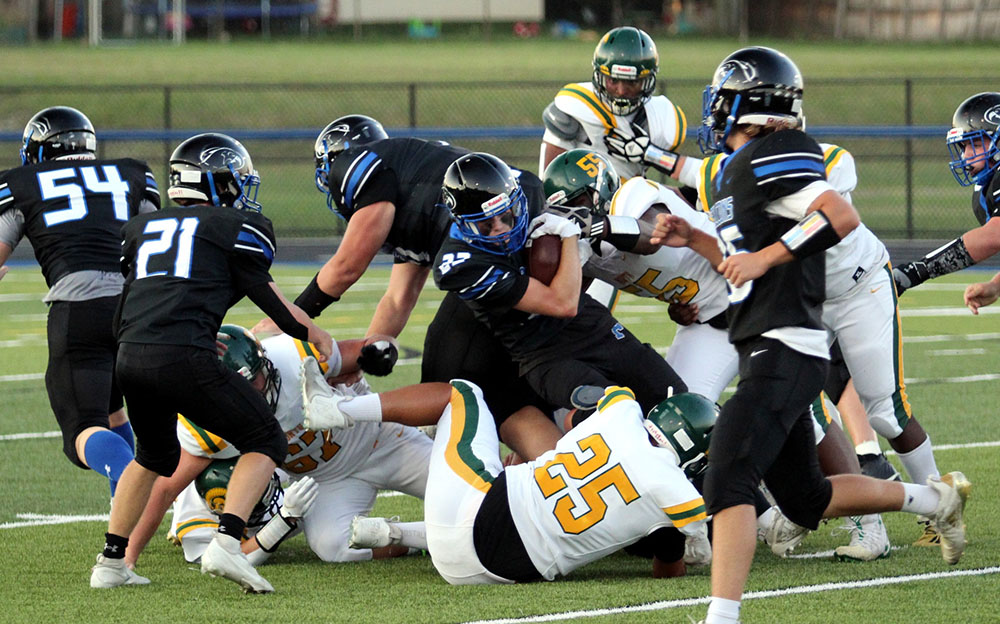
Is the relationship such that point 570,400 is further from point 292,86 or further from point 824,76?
point 824,76

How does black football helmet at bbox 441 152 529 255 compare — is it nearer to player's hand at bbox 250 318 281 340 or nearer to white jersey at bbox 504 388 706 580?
white jersey at bbox 504 388 706 580

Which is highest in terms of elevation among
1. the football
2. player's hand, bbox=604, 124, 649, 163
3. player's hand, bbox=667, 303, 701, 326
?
player's hand, bbox=604, 124, 649, 163

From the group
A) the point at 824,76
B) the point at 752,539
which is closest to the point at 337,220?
the point at 752,539

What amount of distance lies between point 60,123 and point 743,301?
327cm

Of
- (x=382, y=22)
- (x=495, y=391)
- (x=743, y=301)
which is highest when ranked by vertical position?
(x=382, y=22)

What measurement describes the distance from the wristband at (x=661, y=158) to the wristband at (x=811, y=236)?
2.55 metres

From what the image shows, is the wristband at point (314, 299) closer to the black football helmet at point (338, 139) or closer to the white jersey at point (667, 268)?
the black football helmet at point (338, 139)

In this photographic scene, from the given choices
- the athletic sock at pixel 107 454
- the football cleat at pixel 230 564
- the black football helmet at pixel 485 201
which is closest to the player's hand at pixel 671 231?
the black football helmet at pixel 485 201

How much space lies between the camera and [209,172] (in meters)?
5.24

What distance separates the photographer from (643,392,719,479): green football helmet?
15.6ft

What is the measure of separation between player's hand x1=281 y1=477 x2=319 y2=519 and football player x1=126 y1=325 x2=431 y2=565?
88mm

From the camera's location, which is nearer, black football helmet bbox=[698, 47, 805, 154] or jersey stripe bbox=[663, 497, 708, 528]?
black football helmet bbox=[698, 47, 805, 154]

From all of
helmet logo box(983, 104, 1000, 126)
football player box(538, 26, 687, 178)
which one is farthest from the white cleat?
helmet logo box(983, 104, 1000, 126)

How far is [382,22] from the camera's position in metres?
52.2
